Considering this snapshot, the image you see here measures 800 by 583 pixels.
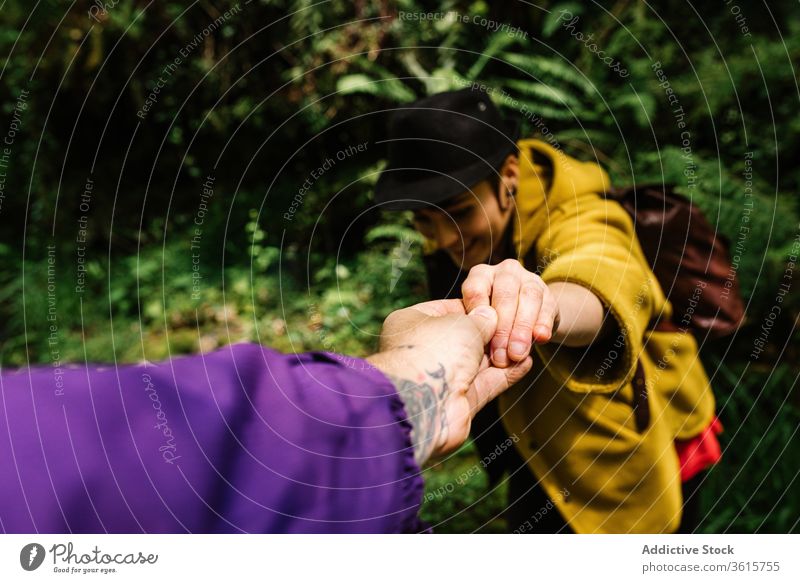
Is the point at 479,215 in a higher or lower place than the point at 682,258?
higher

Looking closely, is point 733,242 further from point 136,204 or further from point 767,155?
point 136,204

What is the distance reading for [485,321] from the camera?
85 centimetres

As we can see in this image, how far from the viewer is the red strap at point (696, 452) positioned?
1432 mm

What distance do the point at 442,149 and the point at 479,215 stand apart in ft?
0.53

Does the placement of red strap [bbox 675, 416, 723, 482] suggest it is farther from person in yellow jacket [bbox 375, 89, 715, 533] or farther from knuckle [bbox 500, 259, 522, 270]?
knuckle [bbox 500, 259, 522, 270]

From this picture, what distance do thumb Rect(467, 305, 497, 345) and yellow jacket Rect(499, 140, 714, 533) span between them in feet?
0.71

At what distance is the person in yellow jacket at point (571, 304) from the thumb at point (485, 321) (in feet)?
0.57

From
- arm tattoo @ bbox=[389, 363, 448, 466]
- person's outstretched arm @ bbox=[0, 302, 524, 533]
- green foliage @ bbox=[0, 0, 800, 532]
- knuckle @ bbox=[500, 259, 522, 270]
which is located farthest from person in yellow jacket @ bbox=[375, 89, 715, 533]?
green foliage @ bbox=[0, 0, 800, 532]

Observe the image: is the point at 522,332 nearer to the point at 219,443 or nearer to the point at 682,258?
the point at 219,443

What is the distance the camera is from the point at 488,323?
0.85 meters

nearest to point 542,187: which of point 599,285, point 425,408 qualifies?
Answer: point 599,285

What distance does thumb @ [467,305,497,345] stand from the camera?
845 mm

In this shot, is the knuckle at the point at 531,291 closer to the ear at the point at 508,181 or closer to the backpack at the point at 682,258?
the ear at the point at 508,181
